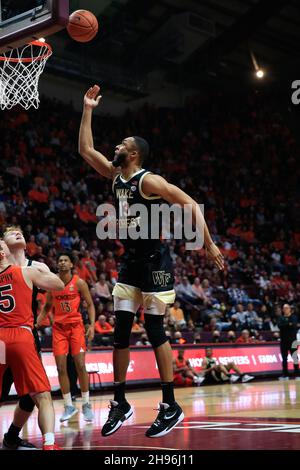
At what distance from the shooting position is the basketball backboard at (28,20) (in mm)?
7055

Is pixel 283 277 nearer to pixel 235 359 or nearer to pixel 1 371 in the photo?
pixel 235 359

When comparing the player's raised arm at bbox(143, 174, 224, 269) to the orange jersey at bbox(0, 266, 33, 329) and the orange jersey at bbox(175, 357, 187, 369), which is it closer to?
the orange jersey at bbox(0, 266, 33, 329)

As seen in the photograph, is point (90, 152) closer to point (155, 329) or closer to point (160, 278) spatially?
point (160, 278)

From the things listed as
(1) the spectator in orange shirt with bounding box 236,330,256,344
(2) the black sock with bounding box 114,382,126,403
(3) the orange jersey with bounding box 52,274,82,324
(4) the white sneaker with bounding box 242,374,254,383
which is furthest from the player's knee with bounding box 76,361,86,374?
(1) the spectator in orange shirt with bounding box 236,330,256,344

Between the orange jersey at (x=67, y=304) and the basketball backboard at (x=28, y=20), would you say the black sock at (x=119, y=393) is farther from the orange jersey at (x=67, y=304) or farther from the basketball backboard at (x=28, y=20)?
the orange jersey at (x=67, y=304)

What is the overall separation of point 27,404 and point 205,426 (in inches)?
80.9

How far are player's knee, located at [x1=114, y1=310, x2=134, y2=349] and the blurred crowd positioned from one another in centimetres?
820

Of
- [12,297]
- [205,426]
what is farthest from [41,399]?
[205,426]

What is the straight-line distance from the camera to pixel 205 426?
7.56 metres

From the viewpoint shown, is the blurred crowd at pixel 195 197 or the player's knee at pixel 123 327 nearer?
the player's knee at pixel 123 327

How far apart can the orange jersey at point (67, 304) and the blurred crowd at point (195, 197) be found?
421cm

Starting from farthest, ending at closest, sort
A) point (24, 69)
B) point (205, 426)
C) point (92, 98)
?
point (24, 69), point (205, 426), point (92, 98)

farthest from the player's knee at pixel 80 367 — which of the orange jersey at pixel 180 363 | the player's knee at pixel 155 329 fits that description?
the orange jersey at pixel 180 363

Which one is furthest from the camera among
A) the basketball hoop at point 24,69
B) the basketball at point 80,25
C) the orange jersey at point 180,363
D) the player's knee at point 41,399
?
the orange jersey at point 180,363
